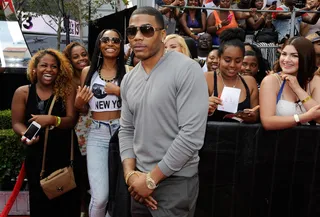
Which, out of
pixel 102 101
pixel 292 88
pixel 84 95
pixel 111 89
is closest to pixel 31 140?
pixel 84 95

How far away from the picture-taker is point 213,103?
3.16 m

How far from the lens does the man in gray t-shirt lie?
2236 mm

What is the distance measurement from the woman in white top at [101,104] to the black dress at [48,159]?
324mm

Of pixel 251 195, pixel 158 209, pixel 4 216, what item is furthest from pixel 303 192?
pixel 4 216

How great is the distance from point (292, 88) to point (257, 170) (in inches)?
29.6

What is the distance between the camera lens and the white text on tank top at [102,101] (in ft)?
11.7

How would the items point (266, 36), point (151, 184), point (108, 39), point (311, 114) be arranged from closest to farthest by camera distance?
point (151, 184), point (311, 114), point (108, 39), point (266, 36)

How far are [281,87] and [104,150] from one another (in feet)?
5.38

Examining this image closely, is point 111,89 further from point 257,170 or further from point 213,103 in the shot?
point 257,170

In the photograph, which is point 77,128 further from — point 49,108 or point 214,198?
point 214,198

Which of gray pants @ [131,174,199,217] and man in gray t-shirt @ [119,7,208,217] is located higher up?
man in gray t-shirt @ [119,7,208,217]

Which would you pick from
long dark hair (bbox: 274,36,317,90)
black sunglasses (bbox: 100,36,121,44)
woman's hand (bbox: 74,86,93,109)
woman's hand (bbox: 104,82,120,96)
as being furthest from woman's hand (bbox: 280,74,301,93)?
woman's hand (bbox: 74,86,93,109)

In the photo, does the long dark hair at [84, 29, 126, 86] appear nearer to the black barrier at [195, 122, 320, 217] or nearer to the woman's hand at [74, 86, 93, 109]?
the woman's hand at [74, 86, 93, 109]

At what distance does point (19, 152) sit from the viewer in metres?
4.66
